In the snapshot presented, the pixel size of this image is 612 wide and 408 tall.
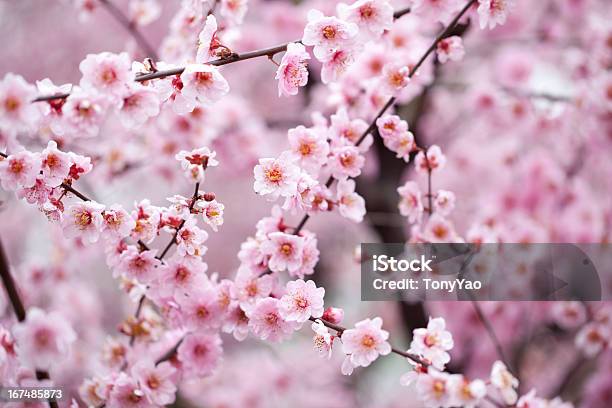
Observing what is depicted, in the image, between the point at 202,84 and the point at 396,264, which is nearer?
the point at 202,84

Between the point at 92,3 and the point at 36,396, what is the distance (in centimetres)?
96

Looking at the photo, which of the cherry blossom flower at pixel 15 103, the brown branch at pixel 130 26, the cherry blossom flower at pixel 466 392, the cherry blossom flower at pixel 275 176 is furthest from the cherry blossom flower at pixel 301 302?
the brown branch at pixel 130 26

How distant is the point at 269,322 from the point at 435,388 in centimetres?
30

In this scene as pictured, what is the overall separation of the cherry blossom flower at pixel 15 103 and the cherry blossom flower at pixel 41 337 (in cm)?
30

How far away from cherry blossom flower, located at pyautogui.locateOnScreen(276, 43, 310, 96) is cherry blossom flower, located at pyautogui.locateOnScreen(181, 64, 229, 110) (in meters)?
0.11

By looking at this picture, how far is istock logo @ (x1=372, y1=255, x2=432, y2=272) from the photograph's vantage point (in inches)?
50.5

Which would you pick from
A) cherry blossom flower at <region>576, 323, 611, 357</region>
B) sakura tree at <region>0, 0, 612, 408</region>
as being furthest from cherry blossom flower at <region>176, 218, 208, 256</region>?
cherry blossom flower at <region>576, 323, 611, 357</region>

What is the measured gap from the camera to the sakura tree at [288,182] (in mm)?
971

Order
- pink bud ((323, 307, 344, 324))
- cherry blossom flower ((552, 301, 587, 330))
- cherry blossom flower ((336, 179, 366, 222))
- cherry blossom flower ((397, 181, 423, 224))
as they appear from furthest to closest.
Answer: cherry blossom flower ((552, 301, 587, 330))
cherry blossom flower ((397, 181, 423, 224))
cherry blossom flower ((336, 179, 366, 222))
pink bud ((323, 307, 344, 324))

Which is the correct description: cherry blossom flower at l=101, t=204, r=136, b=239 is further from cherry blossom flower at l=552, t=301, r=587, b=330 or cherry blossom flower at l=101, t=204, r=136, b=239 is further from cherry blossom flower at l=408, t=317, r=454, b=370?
cherry blossom flower at l=552, t=301, r=587, b=330

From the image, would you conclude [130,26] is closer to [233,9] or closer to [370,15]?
[233,9]

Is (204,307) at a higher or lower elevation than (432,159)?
lower

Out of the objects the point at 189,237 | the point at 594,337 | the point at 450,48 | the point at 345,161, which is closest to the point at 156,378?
the point at 189,237

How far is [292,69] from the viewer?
3.26 feet
